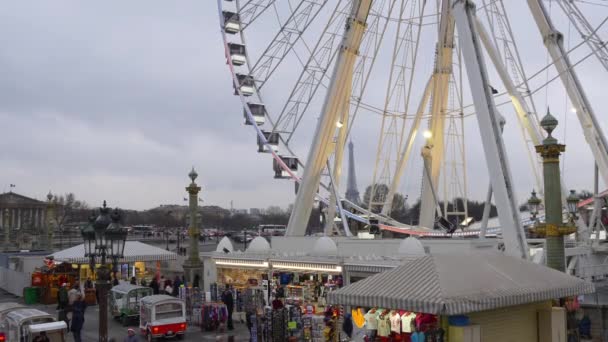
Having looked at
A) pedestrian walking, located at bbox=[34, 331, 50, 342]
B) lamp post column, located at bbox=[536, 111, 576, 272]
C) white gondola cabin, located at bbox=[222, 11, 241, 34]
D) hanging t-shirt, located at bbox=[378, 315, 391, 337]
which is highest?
white gondola cabin, located at bbox=[222, 11, 241, 34]

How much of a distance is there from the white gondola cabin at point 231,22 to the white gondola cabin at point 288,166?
651cm

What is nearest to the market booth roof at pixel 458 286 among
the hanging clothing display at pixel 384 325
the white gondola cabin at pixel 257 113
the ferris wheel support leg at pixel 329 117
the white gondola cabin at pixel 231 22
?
the hanging clothing display at pixel 384 325

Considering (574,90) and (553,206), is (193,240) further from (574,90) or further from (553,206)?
(553,206)

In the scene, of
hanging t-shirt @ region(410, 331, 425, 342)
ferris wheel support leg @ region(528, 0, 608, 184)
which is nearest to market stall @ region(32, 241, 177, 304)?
ferris wheel support leg @ region(528, 0, 608, 184)

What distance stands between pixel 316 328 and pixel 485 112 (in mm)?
8099

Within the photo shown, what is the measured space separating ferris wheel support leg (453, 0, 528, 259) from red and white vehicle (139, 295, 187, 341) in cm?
933

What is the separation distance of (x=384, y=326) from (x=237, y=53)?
64.5ft

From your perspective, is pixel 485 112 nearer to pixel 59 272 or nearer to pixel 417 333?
pixel 417 333

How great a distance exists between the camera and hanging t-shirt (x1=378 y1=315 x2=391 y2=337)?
40.8ft

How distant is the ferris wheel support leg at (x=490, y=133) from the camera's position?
17188 mm

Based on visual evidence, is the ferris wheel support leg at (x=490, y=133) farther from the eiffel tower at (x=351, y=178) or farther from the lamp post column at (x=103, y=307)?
the eiffel tower at (x=351, y=178)

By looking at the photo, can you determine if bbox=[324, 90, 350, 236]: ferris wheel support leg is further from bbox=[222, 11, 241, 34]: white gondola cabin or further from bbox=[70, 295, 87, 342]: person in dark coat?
bbox=[70, 295, 87, 342]: person in dark coat

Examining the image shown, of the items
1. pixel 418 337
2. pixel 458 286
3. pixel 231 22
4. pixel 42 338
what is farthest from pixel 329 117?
pixel 458 286

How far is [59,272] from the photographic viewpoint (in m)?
28.4
